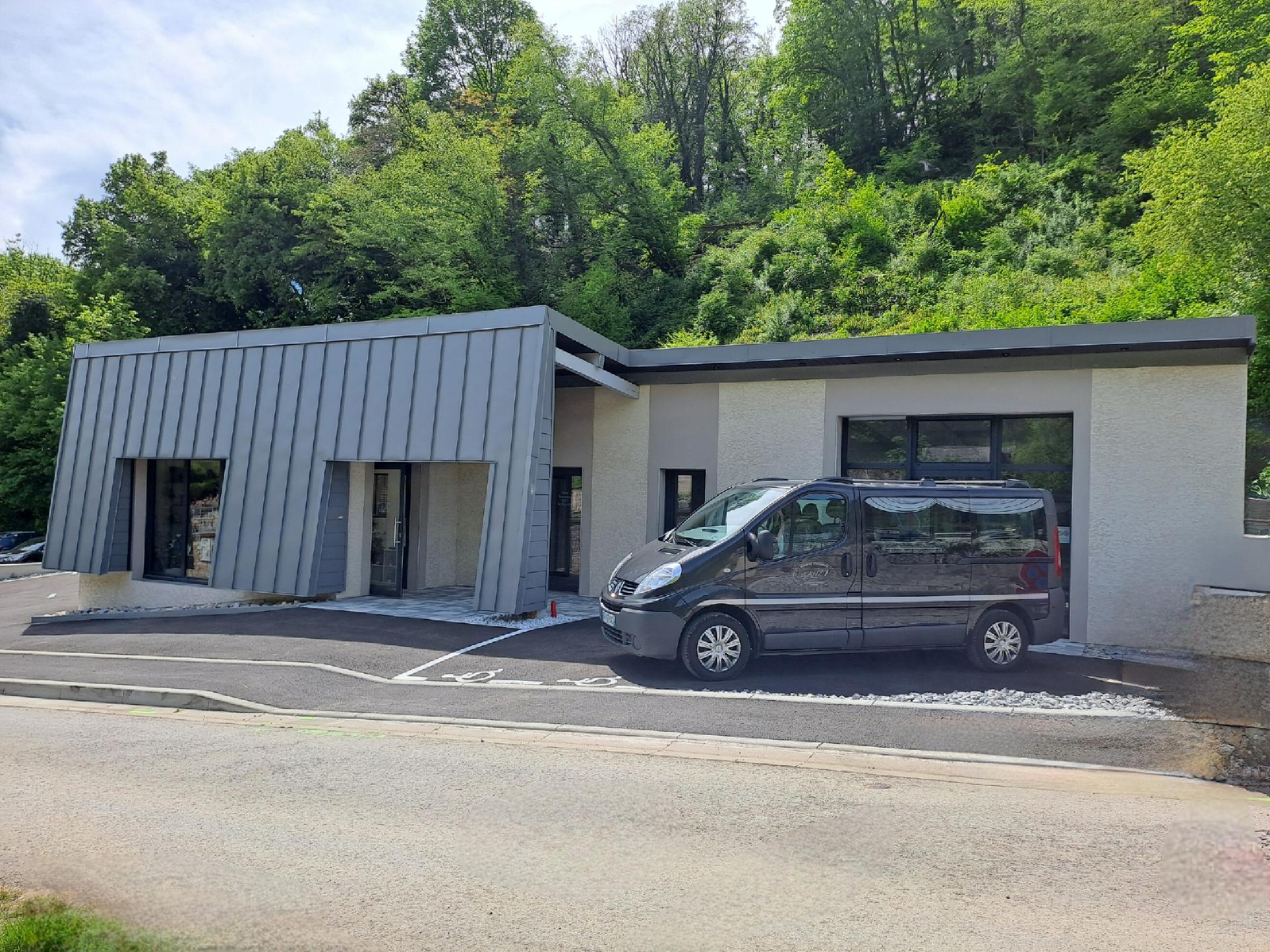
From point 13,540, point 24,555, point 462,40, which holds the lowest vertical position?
point 24,555

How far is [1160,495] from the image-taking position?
11203 millimetres

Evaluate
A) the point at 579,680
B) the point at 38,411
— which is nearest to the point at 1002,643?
the point at 579,680

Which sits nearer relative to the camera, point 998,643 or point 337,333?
point 998,643

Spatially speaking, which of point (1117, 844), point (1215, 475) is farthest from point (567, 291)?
point (1117, 844)

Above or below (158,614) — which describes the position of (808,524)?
above

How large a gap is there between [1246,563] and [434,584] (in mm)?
13174

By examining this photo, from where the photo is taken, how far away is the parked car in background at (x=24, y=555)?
2975 cm

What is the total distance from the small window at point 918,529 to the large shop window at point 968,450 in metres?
2.61

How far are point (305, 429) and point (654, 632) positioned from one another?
29.5ft

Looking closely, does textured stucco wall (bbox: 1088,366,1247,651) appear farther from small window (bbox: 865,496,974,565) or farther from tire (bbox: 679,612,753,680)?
tire (bbox: 679,612,753,680)

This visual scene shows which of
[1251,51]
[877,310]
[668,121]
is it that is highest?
[668,121]

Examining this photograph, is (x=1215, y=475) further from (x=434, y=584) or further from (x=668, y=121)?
(x=668, y=121)

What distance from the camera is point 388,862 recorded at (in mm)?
4723

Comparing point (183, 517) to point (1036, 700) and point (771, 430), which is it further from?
point (1036, 700)
